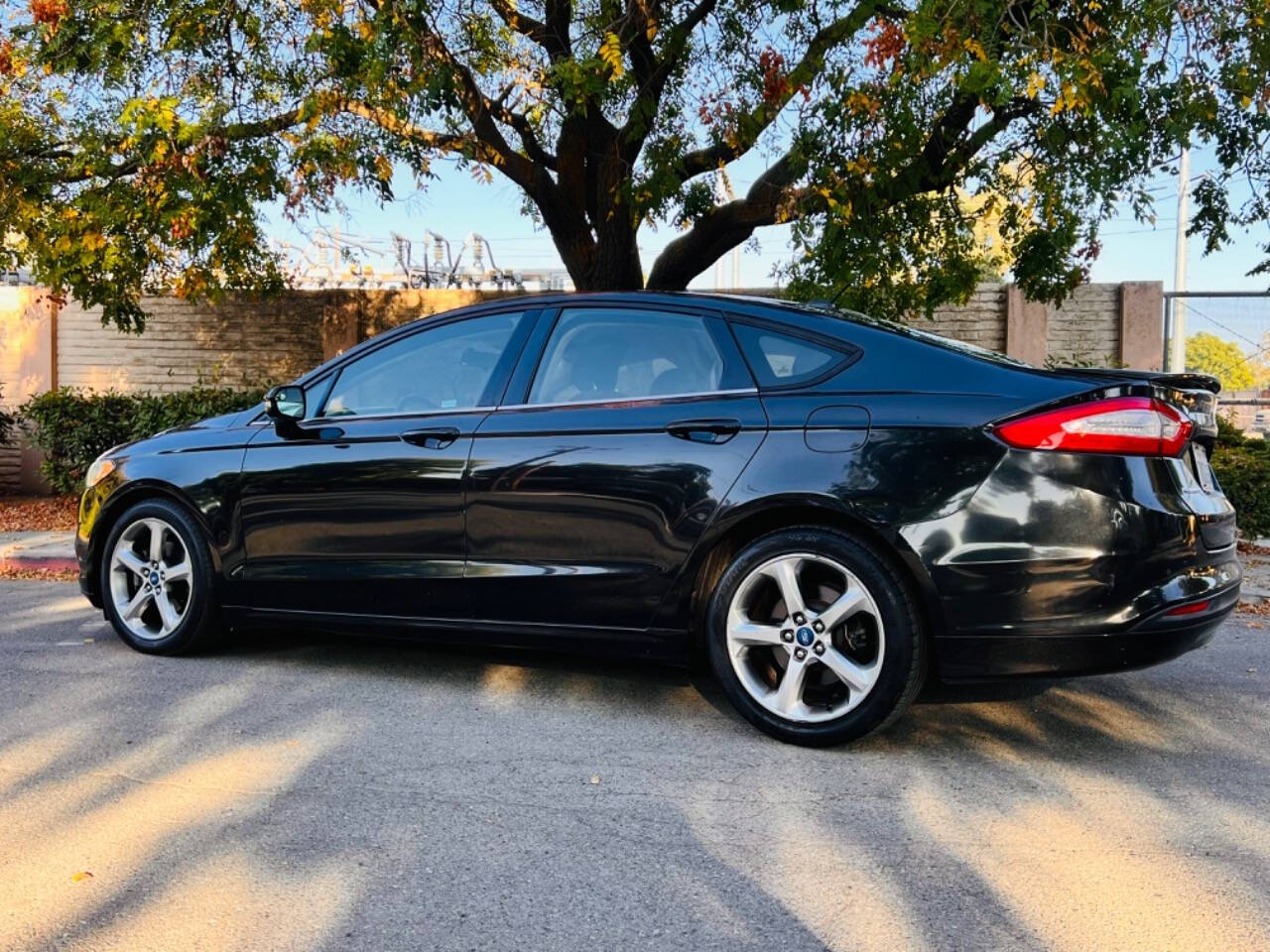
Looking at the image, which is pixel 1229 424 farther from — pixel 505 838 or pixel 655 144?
pixel 505 838

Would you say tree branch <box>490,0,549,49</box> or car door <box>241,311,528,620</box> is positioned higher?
tree branch <box>490,0,549,49</box>

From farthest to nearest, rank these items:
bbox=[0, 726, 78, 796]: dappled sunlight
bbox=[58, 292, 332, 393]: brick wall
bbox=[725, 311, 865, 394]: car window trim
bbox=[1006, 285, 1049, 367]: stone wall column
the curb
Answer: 1. bbox=[58, 292, 332, 393]: brick wall
2. bbox=[1006, 285, 1049, 367]: stone wall column
3. the curb
4. bbox=[725, 311, 865, 394]: car window trim
5. bbox=[0, 726, 78, 796]: dappled sunlight

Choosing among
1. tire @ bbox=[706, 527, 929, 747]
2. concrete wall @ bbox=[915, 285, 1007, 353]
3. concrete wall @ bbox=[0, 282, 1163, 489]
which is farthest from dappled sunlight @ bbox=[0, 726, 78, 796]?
concrete wall @ bbox=[915, 285, 1007, 353]

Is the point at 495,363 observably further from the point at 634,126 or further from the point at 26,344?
the point at 26,344

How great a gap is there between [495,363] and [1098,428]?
94.2 inches

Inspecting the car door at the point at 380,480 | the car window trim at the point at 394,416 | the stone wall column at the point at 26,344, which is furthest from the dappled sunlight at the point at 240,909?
the stone wall column at the point at 26,344

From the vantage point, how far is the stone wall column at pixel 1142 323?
12125 millimetres

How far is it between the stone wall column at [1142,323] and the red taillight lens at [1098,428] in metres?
8.95

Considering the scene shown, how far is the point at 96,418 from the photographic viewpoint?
40.5 ft

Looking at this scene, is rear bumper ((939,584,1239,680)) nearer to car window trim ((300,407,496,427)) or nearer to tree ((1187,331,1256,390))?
car window trim ((300,407,496,427))

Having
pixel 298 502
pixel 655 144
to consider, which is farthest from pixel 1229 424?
pixel 298 502

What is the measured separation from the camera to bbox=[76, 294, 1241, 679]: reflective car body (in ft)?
12.5

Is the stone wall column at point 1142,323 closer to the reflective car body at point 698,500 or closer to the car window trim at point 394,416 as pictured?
the reflective car body at point 698,500


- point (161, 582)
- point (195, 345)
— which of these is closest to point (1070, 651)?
point (161, 582)
